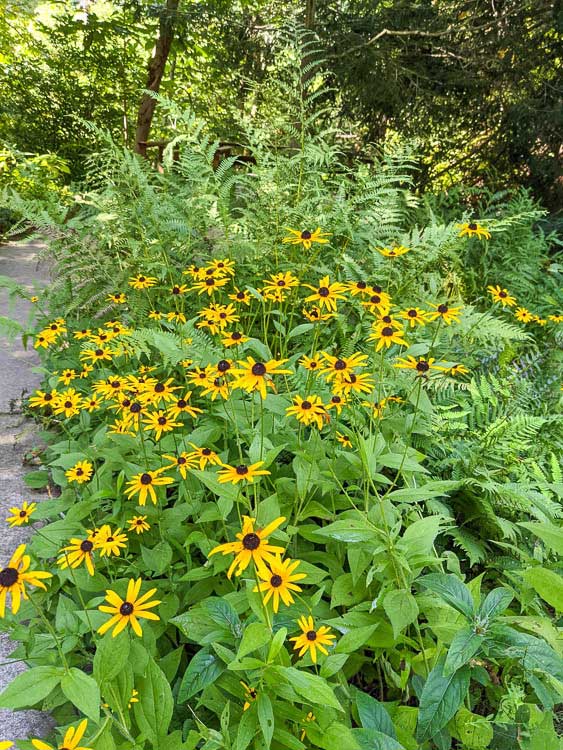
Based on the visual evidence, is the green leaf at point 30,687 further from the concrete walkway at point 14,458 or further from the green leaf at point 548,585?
the green leaf at point 548,585

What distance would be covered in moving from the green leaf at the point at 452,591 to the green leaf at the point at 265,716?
0.39 meters

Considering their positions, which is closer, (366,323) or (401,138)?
(366,323)

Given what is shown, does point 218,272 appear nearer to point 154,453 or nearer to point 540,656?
point 154,453

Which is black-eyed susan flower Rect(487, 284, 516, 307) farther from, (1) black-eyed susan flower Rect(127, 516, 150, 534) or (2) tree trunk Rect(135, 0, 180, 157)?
(2) tree trunk Rect(135, 0, 180, 157)

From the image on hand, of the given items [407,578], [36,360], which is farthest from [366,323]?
[36,360]

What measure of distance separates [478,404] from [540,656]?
1.38 m

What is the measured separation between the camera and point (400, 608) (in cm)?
107

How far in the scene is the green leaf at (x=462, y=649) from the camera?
86cm

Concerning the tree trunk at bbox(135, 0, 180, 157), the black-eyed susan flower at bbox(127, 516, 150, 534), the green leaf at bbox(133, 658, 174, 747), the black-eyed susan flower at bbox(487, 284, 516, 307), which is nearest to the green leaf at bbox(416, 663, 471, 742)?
the green leaf at bbox(133, 658, 174, 747)

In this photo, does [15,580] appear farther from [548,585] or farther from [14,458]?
[14,458]

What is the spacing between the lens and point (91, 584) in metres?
1.31

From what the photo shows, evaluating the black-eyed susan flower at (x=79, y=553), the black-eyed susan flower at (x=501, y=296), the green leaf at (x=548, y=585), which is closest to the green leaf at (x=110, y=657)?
the black-eyed susan flower at (x=79, y=553)

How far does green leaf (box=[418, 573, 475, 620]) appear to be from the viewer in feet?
3.12

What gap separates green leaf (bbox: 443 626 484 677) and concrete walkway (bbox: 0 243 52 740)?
3.29ft
